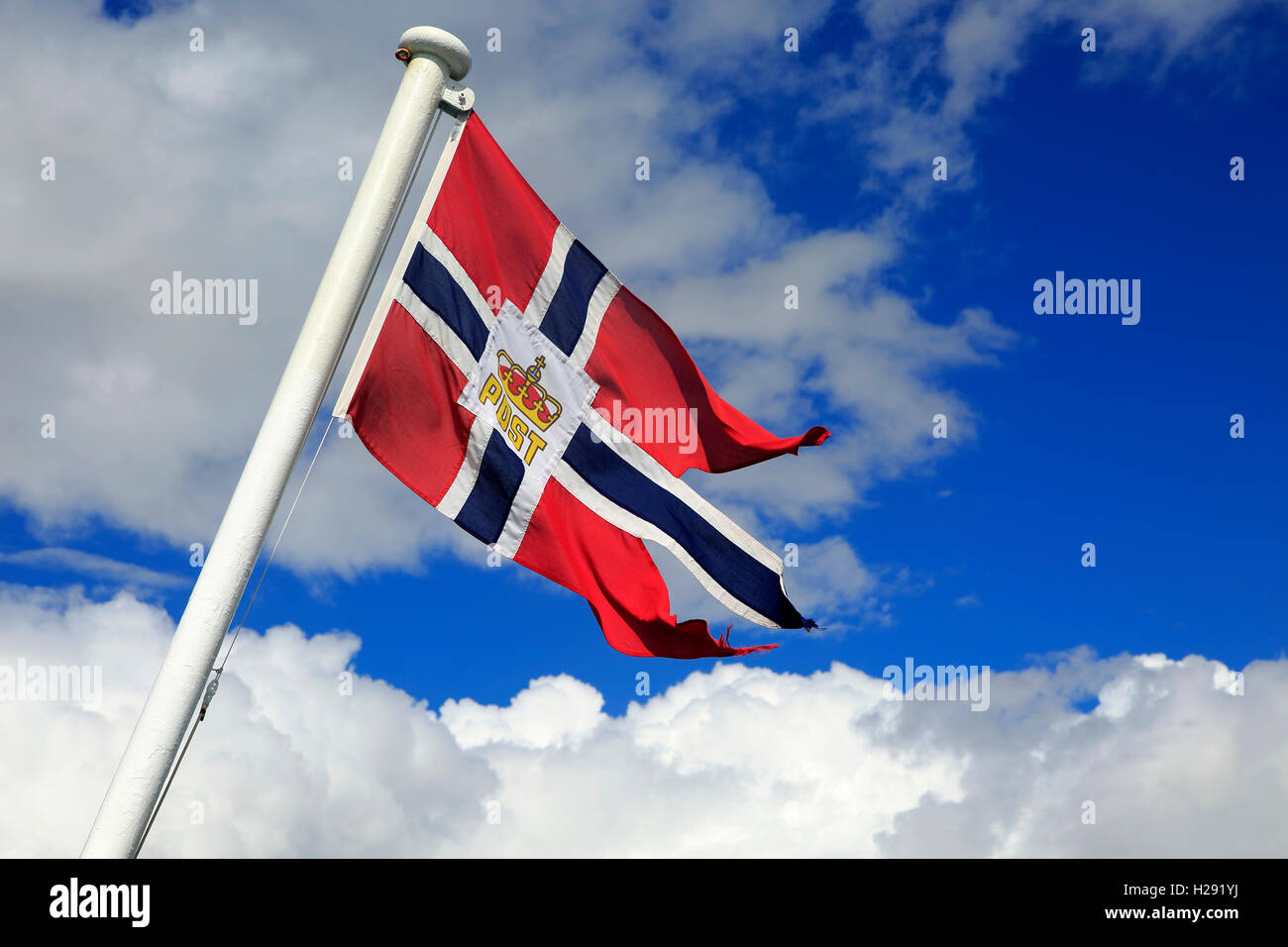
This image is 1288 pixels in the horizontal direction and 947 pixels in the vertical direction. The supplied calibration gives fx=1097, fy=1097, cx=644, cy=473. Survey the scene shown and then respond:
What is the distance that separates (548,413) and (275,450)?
11.2 ft

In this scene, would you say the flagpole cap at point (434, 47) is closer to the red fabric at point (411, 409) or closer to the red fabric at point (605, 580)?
the red fabric at point (411, 409)

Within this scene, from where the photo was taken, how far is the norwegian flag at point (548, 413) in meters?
9.87

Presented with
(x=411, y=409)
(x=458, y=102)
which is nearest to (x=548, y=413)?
(x=411, y=409)

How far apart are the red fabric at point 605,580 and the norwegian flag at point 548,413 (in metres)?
0.02

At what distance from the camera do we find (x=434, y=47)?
9289 mm

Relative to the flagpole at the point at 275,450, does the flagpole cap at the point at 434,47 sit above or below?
above

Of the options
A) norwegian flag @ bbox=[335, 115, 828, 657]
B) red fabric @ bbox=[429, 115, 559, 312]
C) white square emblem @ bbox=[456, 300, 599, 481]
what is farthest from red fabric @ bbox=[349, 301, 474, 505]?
red fabric @ bbox=[429, 115, 559, 312]

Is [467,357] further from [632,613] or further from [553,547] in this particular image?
[632,613]

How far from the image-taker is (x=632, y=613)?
429 inches

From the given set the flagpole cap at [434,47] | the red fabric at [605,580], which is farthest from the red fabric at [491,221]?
the red fabric at [605,580]

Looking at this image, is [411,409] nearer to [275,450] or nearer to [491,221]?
[275,450]

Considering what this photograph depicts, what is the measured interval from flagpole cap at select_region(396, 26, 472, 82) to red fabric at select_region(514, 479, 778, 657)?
4.03 metres

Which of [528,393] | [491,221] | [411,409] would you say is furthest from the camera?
[528,393]

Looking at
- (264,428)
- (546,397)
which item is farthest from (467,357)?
(264,428)
